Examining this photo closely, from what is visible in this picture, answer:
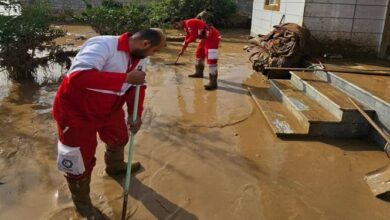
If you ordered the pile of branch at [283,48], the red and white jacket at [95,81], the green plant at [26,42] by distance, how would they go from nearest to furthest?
the red and white jacket at [95,81] → the green plant at [26,42] → the pile of branch at [283,48]

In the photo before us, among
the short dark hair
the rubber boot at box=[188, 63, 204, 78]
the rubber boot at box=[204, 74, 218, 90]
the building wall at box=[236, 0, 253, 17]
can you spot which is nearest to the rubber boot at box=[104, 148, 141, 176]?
the short dark hair

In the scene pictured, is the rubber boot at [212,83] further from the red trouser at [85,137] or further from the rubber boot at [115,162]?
the red trouser at [85,137]

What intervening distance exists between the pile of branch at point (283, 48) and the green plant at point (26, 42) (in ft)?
13.3

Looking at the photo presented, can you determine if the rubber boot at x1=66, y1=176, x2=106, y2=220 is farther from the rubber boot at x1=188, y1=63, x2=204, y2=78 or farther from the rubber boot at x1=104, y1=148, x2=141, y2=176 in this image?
the rubber boot at x1=188, y1=63, x2=204, y2=78

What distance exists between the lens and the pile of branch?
736cm

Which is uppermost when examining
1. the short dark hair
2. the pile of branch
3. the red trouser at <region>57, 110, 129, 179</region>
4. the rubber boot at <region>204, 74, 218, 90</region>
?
the short dark hair

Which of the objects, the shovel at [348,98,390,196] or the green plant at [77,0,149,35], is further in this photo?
the green plant at [77,0,149,35]

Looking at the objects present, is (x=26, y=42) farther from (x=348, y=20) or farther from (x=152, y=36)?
(x=348, y=20)

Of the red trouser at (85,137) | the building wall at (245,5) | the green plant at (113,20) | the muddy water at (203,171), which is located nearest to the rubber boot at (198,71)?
the muddy water at (203,171)

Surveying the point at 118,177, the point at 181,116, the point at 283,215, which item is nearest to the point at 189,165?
the point at 118,177

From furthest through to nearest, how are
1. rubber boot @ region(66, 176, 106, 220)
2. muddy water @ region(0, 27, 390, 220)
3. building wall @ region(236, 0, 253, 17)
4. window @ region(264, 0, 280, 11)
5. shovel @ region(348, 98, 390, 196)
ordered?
building wall @ region(236, 0, 253, 17) < window @ region(264, 0, 280, 11) < shovel @ region(348, 98, 390, 196) < muddy water @ region(0, 27, 390, 220) < rubber boot @ region(66, 176, 106, 220)

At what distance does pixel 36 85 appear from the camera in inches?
272

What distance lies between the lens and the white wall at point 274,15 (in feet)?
26.7

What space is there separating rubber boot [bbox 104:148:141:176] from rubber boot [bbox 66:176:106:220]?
64cm
